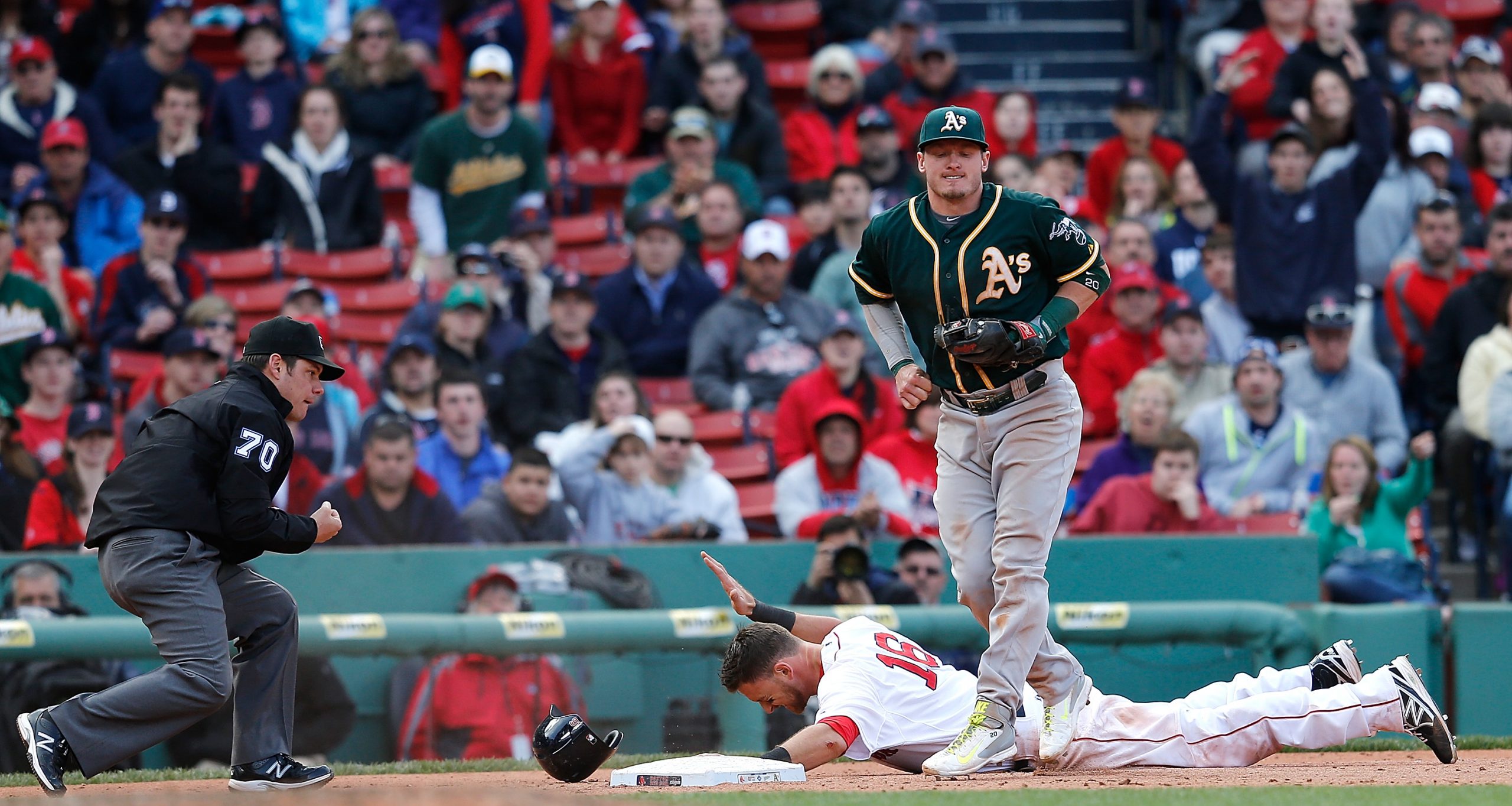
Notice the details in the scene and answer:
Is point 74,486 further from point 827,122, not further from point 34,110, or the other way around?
point 827,122

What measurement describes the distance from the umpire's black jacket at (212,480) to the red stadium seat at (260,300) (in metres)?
5.99

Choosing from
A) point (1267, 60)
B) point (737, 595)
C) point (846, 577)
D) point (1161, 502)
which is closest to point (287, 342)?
point (737, 595)

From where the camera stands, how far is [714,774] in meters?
5.62

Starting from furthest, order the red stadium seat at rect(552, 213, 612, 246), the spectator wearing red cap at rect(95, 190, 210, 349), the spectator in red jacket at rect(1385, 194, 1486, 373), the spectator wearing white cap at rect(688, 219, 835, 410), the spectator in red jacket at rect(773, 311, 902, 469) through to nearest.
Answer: the red stadium seat at rect(552, 213, 612, 246), the spectator wearing red cap at rect(95, 190, 210, 349), the spectator in red jacket at rect(1385, 194, 1486, 373), the spectator wearing white cap at rect(688, 219, 835, 410), the spectator in red jacket at rect(773, 311, 902, 469)

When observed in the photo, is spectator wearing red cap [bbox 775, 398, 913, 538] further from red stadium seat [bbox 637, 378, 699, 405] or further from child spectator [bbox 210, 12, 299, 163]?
child spectator [bbox 210, 12, 299, 163]

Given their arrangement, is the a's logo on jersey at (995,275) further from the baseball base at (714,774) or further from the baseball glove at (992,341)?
the baseball base at (714,774)

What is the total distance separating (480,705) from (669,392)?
3.94 metres

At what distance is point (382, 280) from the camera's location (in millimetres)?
12469

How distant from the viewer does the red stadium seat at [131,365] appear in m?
11.0

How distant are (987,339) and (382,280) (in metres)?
7.68

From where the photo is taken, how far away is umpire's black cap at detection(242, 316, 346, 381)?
5.93 m

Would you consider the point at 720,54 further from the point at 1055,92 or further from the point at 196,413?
the point at 196,413

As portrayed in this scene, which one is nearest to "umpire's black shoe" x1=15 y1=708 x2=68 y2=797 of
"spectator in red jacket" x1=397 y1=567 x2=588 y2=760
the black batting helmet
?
the black batting helmet

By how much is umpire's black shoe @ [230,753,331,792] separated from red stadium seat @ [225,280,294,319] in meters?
6.21
